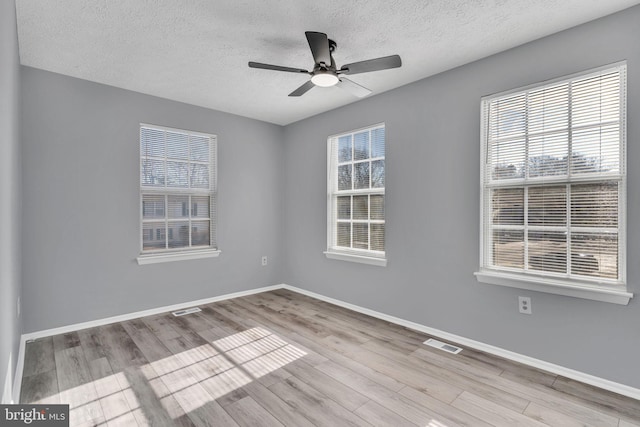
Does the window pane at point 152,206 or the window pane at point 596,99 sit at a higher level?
the window pane at point 596,99

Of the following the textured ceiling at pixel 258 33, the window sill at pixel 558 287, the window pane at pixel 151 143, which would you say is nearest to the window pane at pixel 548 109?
the textured ceiling at pixel 258 33

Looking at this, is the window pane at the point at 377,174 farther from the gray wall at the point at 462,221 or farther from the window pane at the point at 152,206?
the window pane at the point at 152,206

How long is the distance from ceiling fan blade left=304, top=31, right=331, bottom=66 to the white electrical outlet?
248 cm

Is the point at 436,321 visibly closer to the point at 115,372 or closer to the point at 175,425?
the point at 175,425

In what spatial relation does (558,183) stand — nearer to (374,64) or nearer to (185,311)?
(374,64)

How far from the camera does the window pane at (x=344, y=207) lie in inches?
168

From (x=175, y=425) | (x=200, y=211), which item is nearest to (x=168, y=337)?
(x=175, y=425)

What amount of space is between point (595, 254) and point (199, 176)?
4.23 m

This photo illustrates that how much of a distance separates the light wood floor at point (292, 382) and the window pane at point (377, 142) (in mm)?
2014

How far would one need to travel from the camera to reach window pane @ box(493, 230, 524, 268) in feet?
8.98

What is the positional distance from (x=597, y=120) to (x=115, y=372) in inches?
162

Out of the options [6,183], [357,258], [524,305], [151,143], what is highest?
[151,143]

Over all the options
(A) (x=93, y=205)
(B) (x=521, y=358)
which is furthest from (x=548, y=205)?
(A) (x=93, y=205)

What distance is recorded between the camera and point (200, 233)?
4.34 meters
